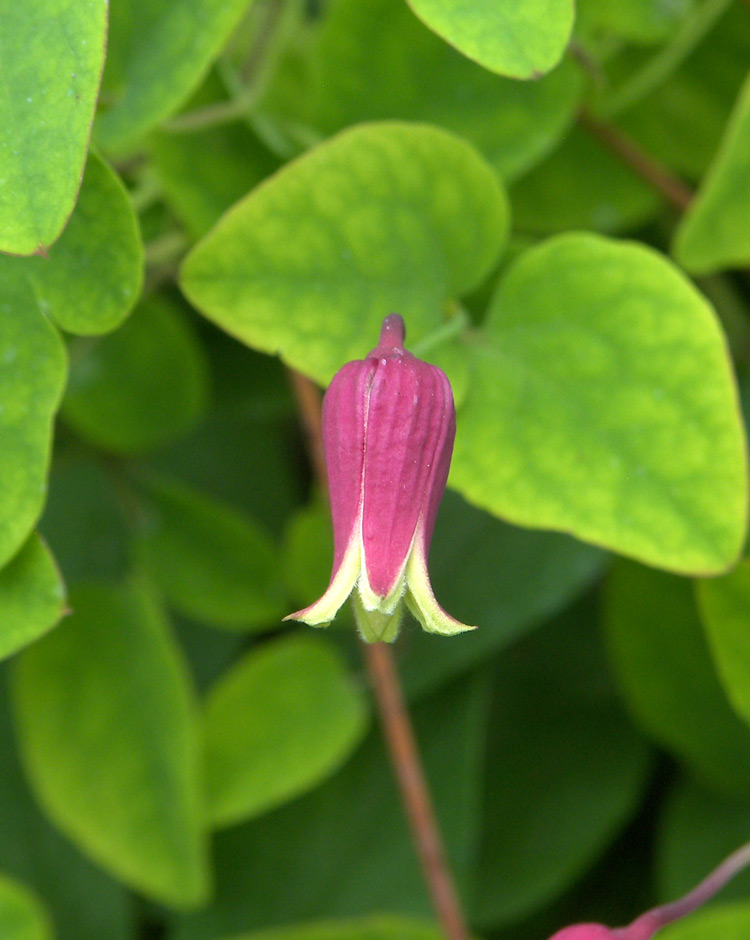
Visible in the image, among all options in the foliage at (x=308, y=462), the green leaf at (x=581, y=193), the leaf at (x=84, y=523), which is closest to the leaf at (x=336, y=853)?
the foliage at (x=308, y=462)

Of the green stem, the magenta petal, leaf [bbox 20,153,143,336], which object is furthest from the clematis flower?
the green stem

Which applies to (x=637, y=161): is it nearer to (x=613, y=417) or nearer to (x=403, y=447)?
(x=613, y=417)

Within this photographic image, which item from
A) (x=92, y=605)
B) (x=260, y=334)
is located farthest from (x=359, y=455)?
(x=92, y=605)

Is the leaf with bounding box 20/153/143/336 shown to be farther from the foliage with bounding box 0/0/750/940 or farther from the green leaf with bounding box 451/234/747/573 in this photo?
the green leaf with bounding box 451/234/747/573

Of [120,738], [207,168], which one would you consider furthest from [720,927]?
[207,168]

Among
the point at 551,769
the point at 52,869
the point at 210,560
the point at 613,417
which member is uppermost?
the point at 613,417

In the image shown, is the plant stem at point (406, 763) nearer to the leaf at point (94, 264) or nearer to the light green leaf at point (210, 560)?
the light green leaf at point (210, 560)
